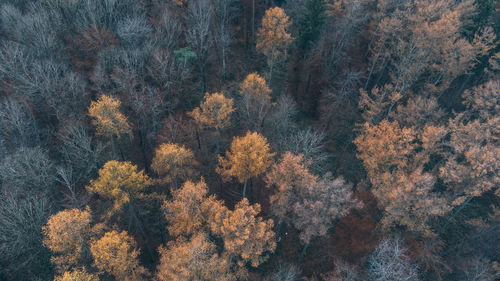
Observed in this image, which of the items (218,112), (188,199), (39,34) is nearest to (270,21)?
(218,112)

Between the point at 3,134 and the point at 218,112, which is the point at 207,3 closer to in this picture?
the point at 218,112

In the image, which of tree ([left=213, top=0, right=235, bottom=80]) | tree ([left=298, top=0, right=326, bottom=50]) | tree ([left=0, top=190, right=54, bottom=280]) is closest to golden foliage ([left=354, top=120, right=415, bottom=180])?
tree ([left=298, top=0, right=326, bottom=50])

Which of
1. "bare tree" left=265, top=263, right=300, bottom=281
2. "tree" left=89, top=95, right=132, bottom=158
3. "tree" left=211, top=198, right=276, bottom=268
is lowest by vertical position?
"bare tree" left=265, top=263, right=300, bottom=281

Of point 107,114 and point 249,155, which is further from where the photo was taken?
point 107,114

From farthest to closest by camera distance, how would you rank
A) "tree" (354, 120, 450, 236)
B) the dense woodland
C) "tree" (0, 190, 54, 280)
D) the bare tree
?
1. "tree" (354, 120, 450, 236)
2. the bare tree
3. the dense woodland
4. "tree" (0, 190, 54, 280)

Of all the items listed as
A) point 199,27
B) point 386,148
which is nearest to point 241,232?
point 386,148

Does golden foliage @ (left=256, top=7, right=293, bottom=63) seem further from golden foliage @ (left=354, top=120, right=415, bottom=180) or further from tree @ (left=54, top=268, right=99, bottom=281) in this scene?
tree @ (left=54, top=268, right=99, bottom=281)

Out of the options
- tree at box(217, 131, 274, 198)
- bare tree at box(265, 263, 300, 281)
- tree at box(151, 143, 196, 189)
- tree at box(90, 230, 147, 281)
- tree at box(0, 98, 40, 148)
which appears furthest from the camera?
tree at box(0, 98, 40, 148)

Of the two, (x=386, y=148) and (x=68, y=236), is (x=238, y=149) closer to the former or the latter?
(x=386, y=148)
